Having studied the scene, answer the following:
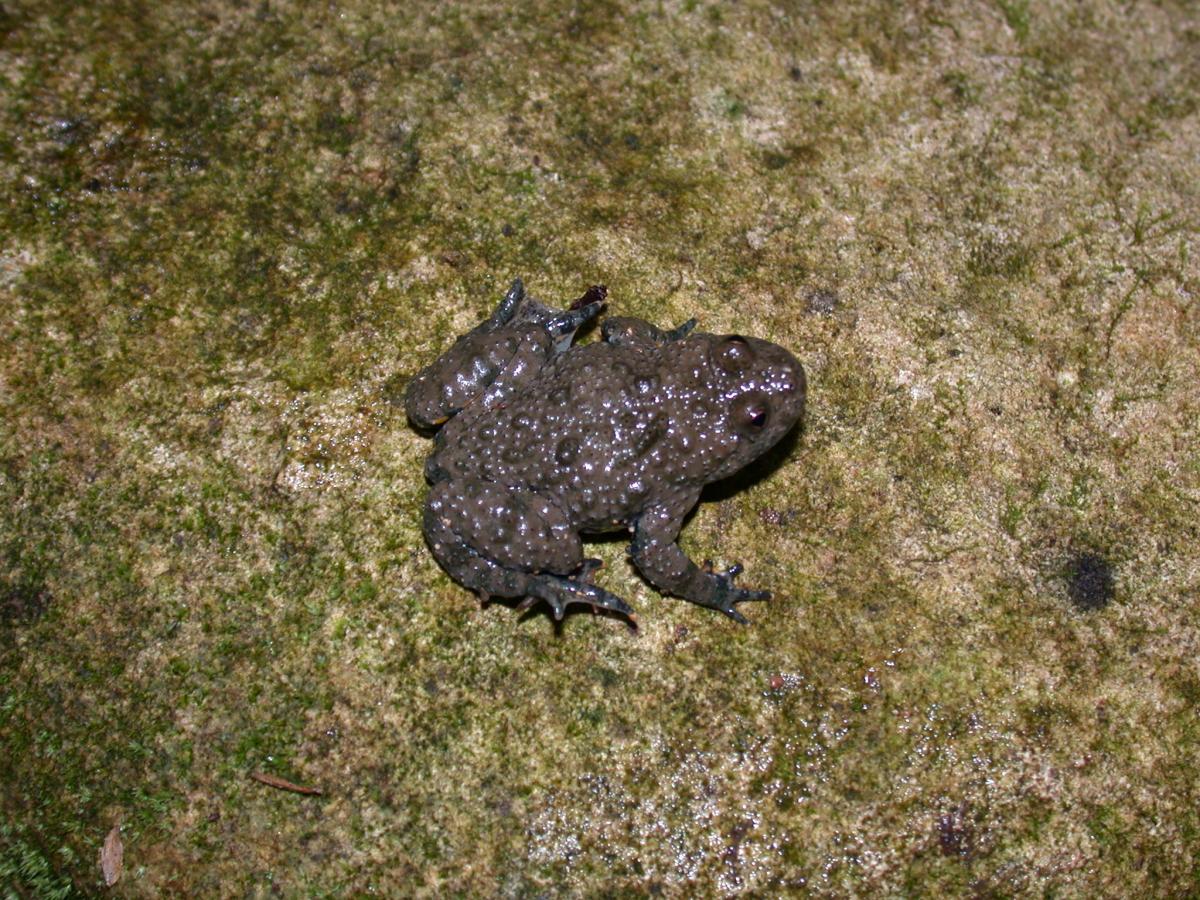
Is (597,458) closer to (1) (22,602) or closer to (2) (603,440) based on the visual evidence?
(2) (603,440)

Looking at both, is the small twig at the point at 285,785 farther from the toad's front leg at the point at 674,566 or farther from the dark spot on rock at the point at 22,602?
the toad's front leg at the point at 674,566

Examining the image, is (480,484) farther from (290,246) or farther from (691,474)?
(290,246)

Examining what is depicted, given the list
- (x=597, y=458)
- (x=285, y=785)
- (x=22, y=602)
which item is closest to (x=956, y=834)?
(x=597, y=458)

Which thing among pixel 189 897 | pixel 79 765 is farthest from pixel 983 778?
pixel 79 765

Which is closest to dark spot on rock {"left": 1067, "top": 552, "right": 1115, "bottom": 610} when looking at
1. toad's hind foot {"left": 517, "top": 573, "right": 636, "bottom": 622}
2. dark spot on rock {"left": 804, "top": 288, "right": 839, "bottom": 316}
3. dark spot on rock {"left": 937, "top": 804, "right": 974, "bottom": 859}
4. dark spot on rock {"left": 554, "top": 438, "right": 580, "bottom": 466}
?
dark spot on rock {"left": 937, "top": 804, "right": 974, "bottom": 859}

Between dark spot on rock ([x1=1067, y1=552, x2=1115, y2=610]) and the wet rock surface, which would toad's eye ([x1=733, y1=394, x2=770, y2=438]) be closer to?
the wet rock surface
